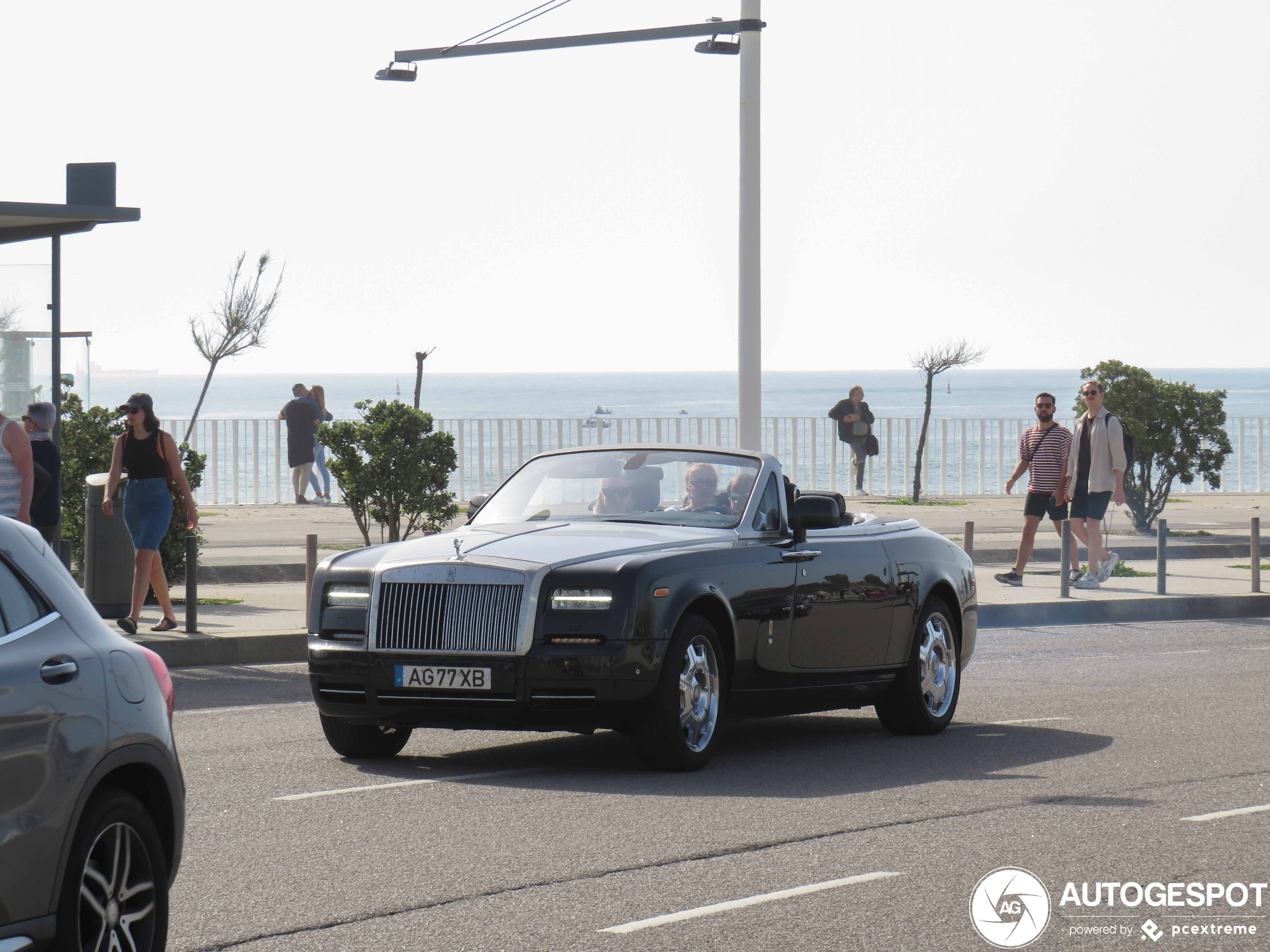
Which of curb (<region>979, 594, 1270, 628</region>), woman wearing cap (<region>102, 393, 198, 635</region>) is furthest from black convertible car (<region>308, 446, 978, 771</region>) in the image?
curb (<region>979, 594, 1270, 628</region>)

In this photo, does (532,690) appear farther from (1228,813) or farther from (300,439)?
(300,439)

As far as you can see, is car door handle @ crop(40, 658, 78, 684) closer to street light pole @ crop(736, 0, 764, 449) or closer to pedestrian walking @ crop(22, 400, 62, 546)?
pedestrian walking @ crop(22, 400, 62, 546)

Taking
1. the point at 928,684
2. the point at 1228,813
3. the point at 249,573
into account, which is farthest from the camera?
the point at 249,573

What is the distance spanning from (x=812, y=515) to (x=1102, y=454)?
9.28m

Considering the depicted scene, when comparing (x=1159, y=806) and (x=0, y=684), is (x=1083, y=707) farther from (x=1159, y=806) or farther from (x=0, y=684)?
(x=0, y=684)

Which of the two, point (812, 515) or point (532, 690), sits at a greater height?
point (812, 515)

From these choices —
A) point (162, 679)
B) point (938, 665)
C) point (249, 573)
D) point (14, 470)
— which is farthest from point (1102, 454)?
point (162, 679)

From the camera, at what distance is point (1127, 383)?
80.4 ft

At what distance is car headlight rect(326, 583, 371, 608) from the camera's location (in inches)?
346

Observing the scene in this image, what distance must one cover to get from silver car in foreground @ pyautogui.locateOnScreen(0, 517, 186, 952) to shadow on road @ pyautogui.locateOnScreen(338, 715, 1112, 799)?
3.47 meters

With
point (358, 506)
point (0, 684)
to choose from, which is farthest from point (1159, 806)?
point (358, 506)

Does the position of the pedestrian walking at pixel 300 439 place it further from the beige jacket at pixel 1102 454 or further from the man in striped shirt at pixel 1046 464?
the beige jacket at pixel 1102 454

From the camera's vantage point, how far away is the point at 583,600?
27.7 ft

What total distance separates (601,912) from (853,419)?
26.7 meters
